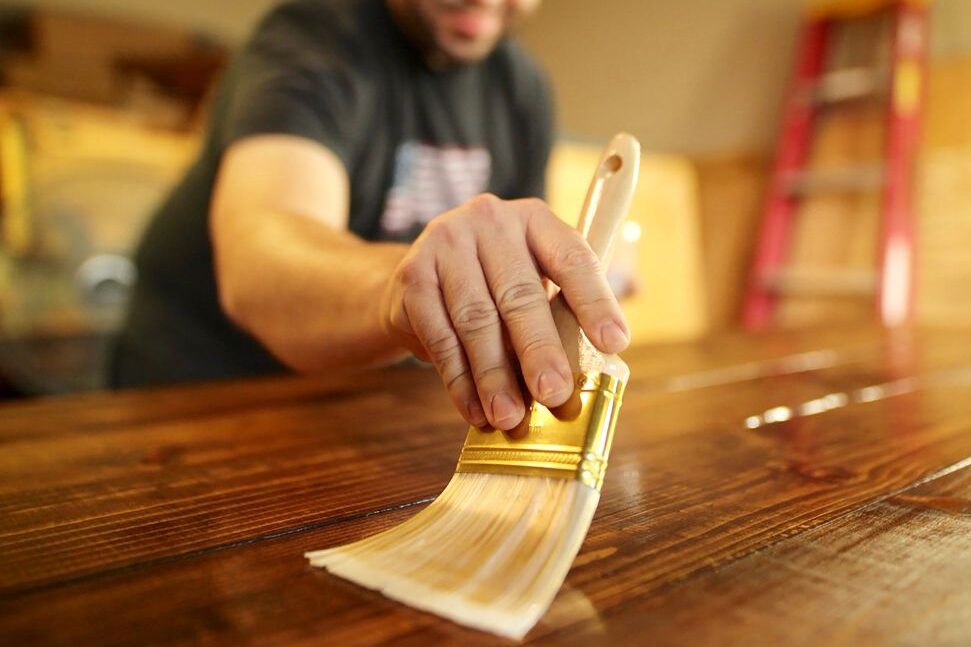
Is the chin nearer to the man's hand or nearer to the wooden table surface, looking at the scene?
the wooden table surface

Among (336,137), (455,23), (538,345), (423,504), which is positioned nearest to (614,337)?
(538,345)

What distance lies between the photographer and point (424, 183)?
51.4 inches

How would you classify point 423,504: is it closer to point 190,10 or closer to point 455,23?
point 455,23

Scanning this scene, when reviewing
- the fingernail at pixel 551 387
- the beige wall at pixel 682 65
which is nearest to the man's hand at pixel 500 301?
the fingernail at pixel 551 387

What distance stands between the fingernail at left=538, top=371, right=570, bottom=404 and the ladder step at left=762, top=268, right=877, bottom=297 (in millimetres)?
2182

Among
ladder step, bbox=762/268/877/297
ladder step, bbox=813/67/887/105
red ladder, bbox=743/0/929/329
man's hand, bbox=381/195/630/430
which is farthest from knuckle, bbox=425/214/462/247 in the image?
ladder step, bbox=813/67/887/105

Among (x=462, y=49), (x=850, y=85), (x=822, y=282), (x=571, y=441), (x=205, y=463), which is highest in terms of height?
(x=850, y=85)

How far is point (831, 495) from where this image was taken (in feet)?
1.64

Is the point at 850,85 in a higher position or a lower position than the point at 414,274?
higher

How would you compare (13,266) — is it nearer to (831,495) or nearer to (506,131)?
(506,131)

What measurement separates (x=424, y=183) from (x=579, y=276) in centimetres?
89

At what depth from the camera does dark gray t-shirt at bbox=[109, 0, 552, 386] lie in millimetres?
1055

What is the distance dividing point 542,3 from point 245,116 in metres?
2.83

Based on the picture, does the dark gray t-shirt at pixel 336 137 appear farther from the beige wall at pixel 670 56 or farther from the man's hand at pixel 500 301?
the beige wall at pixel 670 56
